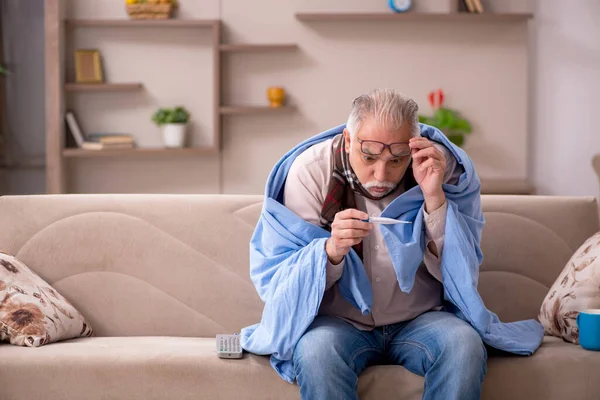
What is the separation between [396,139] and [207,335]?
3.23 feet

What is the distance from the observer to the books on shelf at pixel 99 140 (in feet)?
16.5

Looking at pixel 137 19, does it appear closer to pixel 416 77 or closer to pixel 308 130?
pixel 308 130

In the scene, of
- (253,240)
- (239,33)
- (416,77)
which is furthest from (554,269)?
(239,33)

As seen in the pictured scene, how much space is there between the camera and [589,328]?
2.14m

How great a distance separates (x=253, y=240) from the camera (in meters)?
2.32

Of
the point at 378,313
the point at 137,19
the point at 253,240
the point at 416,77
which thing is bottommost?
the point at 378,313

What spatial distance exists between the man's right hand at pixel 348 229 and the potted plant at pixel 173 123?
126 inches

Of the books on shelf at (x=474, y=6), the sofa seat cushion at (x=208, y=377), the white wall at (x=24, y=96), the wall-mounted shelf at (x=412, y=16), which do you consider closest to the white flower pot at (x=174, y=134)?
the white wall at (x=24, y=96)

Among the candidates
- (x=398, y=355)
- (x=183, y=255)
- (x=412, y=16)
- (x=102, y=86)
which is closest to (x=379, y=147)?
(x=398, y=355)

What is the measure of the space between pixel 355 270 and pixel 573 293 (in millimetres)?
701

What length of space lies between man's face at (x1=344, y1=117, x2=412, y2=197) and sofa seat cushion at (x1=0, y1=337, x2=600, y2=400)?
504 millimetres

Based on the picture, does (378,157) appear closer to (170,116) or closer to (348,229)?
(348,229)

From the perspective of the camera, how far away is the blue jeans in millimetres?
1927

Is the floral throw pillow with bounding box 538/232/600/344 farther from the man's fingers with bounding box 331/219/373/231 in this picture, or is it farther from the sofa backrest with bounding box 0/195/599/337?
the man's fingers with bounding box 331/219/373/231
